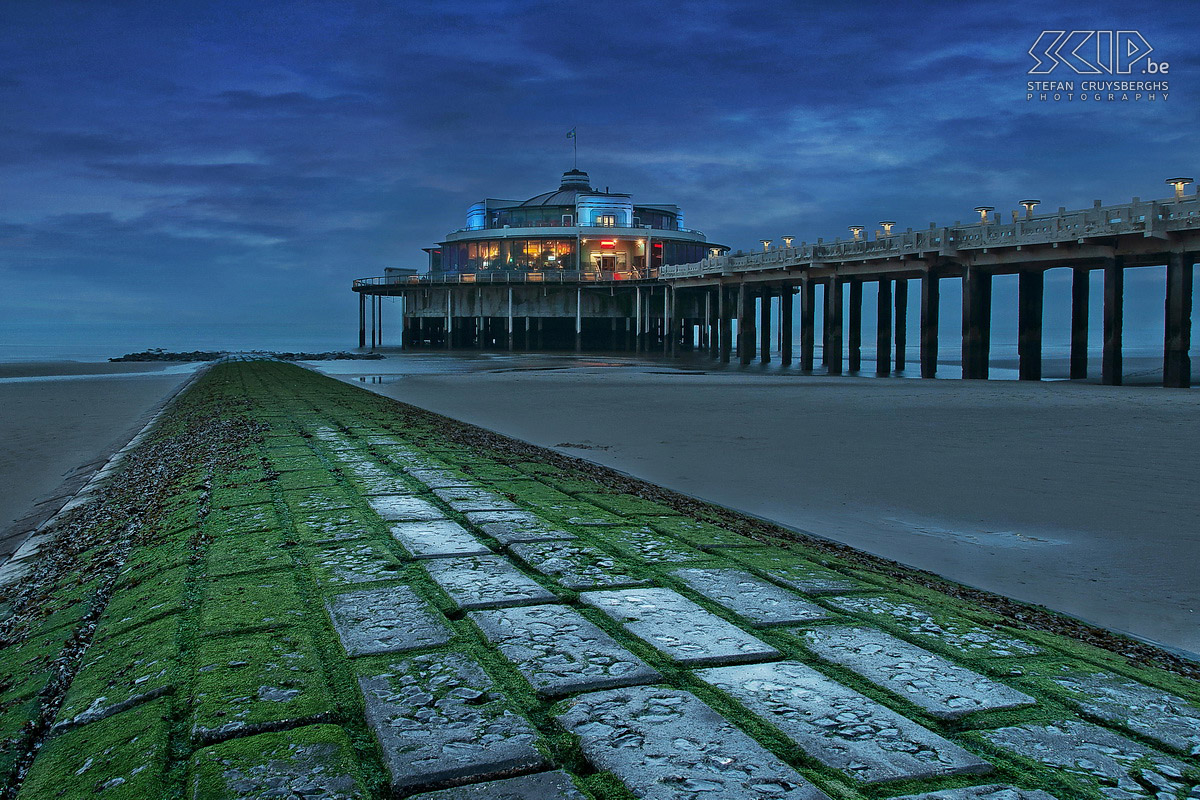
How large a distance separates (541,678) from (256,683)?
3.55 ft

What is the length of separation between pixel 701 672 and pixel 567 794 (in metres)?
0.99

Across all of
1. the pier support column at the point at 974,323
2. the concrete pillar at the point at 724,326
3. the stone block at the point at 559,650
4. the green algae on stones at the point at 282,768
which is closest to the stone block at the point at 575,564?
the stone block at the point at 559,650

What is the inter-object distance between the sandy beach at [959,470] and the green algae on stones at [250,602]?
14.0ft

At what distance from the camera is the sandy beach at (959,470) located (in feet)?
19.1

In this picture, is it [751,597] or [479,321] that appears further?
[479,321]

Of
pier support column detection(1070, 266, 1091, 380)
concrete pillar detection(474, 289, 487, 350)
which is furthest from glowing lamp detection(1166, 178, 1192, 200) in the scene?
concrete pillar detection(474, 289, 487, 350)

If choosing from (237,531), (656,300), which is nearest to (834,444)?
(237,531)

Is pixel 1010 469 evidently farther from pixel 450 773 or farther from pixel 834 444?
pixel 450 773

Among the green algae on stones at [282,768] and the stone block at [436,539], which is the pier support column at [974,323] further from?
the green algae on stones at [282,768]

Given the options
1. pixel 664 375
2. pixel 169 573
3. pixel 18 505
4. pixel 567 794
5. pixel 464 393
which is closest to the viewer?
pixel 567 794

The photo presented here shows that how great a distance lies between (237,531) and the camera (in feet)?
19.2

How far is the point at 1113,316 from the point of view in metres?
25.7

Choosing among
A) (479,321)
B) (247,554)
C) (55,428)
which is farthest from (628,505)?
(479,321)

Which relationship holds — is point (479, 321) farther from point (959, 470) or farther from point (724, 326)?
point (959, 470)
